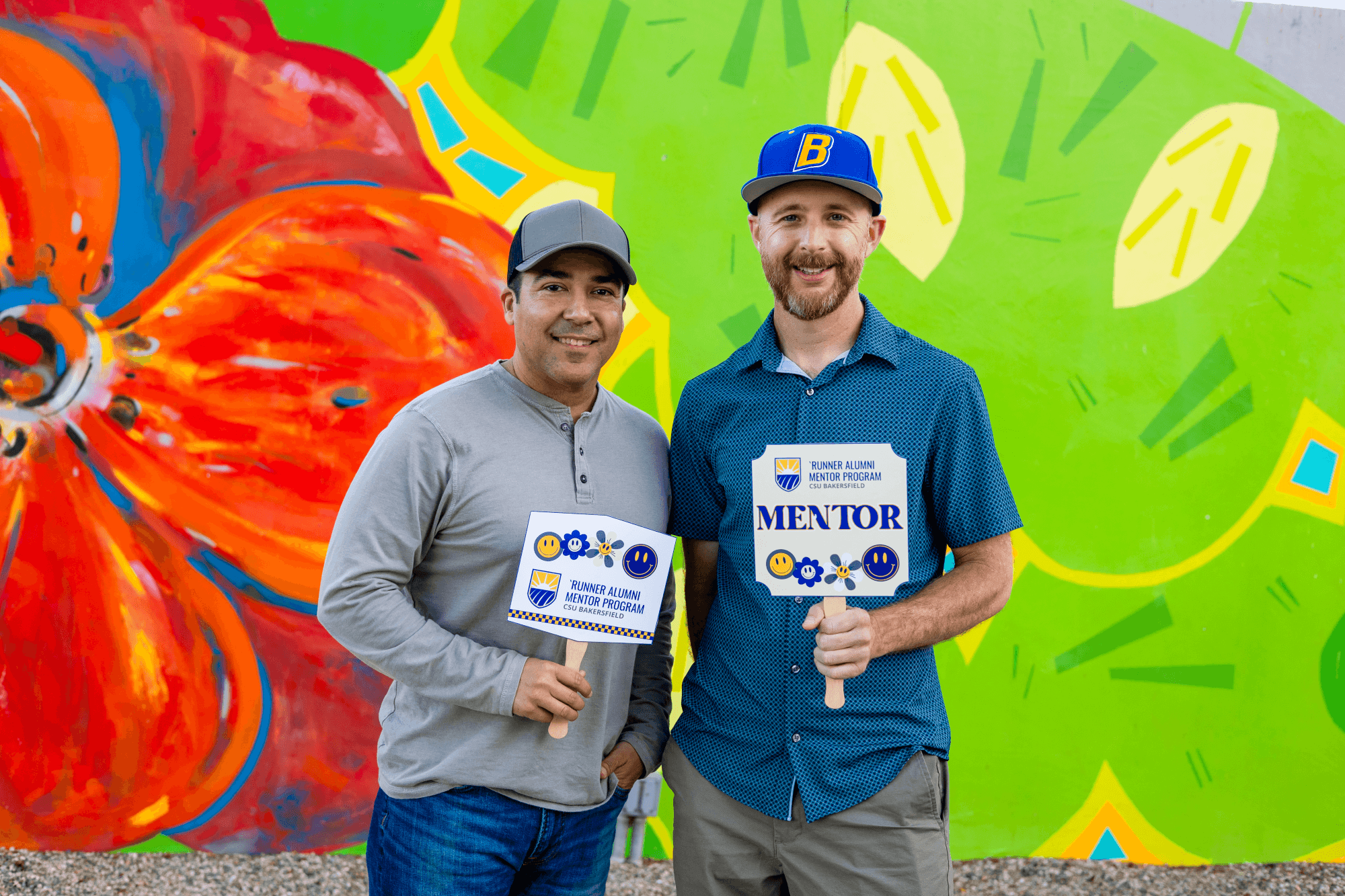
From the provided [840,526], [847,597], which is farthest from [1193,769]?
[840,526]

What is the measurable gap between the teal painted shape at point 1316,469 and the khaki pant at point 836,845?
2.65 meters

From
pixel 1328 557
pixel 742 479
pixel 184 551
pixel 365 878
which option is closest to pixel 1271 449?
pixel 1328 557

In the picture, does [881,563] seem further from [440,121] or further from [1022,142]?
[440,121]

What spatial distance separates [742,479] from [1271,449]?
2813mm

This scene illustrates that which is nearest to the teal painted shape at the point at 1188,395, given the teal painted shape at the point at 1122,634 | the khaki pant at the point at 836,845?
the teal painted shape at the point at 1122,634

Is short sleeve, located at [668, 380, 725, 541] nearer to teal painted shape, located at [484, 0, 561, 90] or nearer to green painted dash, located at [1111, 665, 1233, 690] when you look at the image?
teal painted shape, located at [484, 0, 561, 90]

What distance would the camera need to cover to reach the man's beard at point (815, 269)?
184 centimetres

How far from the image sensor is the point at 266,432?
334cm

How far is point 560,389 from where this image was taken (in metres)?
1.87

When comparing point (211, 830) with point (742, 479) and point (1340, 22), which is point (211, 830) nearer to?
point (742, 479)

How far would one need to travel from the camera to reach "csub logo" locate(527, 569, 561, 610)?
1.68 meters

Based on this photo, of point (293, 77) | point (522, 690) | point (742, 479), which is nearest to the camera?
point (522, 690)

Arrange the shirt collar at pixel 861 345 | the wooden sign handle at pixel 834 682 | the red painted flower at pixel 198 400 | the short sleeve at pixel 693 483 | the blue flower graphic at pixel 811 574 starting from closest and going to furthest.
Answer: the wooden sign handle at pixel 834 682, the blue flower graphic at pixel 811 574, the shirt collar at pixel 861 345, the short sleeve at pixel 693 483, the red painted flower at pixel 198 400

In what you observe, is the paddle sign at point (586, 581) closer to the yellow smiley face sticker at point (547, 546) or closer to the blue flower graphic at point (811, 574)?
the yellow smiley face sticker at point (547, 546)
